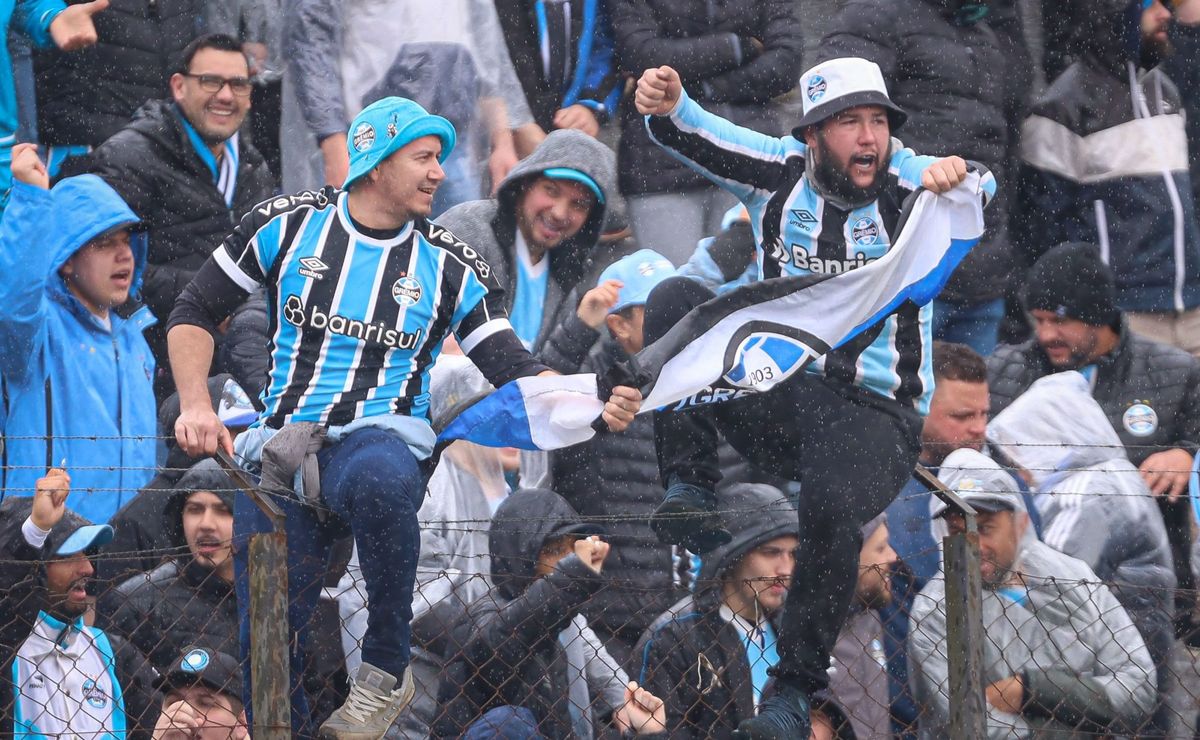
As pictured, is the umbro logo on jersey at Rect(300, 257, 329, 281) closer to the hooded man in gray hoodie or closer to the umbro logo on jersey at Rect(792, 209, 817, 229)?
the umbro logo on jersey at Rect(792, 209, 817, 229)

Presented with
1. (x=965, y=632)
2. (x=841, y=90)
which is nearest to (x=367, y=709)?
(x=965, y=632)

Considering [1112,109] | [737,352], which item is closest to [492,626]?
[737,352]

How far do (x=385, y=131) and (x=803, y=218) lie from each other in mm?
1467

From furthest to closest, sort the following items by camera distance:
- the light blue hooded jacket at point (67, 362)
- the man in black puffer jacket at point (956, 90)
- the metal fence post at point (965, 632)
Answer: the man in black puffer jacket at point (956, 90)
the light blue hooded jacket at point (67, 362)
the metal fence post at point (965, 632)

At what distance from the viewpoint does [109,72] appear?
8.50 m

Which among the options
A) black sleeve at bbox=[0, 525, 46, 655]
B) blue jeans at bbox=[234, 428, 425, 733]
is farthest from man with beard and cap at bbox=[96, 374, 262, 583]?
blue jeans at bbox=[234, 428, 425, 733]

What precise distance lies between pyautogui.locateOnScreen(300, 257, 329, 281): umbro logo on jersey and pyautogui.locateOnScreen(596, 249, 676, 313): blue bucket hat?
1896 mm

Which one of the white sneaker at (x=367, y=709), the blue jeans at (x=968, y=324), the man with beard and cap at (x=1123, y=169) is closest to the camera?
the white sneaker at (x=367, y=709)

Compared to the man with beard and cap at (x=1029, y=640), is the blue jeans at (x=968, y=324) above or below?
above

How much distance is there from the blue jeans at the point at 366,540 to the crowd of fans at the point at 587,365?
37 mm

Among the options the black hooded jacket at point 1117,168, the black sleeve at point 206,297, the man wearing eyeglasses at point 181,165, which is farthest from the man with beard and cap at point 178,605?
the black hooded jacket at point 1117,168

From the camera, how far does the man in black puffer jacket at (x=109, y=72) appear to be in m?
8.41

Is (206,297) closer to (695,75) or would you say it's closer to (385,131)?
(385,131)

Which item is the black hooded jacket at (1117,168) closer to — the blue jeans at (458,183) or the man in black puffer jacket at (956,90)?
the man in black puffer jacket at (956,90)
